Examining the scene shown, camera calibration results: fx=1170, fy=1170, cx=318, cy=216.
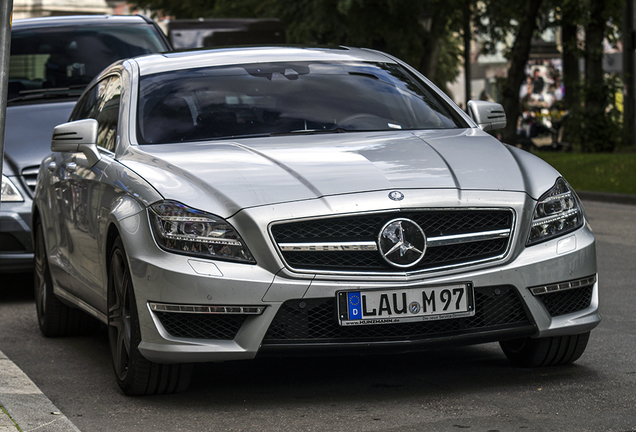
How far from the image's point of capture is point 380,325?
4.67 m

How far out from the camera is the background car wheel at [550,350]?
17.5ft

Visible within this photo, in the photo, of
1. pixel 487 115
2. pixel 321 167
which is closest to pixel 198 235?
pixel 321 167

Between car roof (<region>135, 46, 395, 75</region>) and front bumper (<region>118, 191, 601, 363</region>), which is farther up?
car roof (<region>135, 46, 395, 75</region>)

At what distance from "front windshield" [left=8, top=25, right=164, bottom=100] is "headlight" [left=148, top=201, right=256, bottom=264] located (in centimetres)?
568

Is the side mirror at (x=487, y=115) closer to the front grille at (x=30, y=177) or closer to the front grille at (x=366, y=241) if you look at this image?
the front grille at (x=366, y=241)

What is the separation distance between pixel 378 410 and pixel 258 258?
0.79m

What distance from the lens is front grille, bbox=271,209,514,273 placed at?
460cm

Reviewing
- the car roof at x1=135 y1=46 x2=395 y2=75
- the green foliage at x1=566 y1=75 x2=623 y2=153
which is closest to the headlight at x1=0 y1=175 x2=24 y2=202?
the car roof at x1=135 y1=46 x2=395 y2=75

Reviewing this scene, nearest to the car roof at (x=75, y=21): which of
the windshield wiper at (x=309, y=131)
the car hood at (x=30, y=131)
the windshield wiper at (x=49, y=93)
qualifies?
the windshield wiper at (x=49, y=93)

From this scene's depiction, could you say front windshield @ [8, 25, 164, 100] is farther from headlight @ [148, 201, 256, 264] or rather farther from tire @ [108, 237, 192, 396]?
headlight @ [148, 201, 256, 264]

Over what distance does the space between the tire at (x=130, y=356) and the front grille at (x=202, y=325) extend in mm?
185

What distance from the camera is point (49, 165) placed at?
22.9 feet

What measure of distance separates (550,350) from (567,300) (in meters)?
0.41

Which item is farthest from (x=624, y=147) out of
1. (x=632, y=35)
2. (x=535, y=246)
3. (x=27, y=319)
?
(x=535, y=246)
